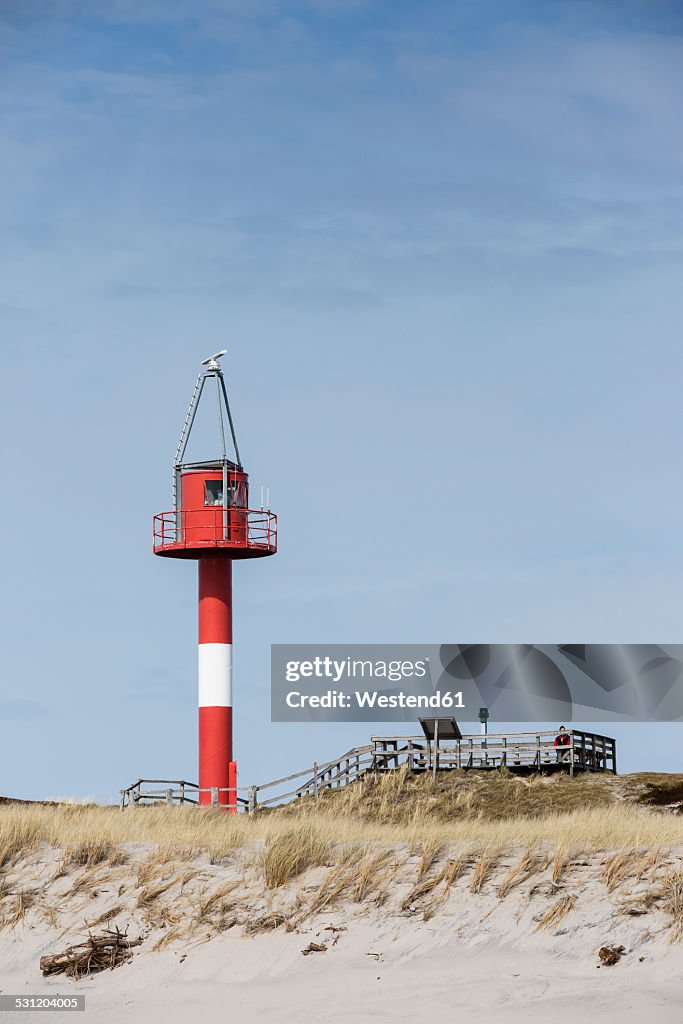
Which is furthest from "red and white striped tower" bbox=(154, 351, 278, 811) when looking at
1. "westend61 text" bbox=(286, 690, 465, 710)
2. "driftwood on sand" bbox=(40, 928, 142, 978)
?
"driftwood on sand" bbox=(40, 928, 142, 978)

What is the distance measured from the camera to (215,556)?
37.7 m

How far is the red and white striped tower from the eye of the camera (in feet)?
121

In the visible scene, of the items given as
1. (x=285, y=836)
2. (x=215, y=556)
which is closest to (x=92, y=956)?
(x=285, y=836)

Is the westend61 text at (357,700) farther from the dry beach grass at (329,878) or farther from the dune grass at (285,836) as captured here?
the dry beach grass at (329,878)

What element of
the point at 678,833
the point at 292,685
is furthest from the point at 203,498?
the point at 678,833

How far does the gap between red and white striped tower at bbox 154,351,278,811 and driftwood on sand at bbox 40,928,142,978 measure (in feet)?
59.7

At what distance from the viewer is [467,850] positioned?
19.7 m

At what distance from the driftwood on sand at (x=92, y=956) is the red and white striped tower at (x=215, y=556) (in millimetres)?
18207

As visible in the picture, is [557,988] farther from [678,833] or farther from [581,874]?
[678,833]

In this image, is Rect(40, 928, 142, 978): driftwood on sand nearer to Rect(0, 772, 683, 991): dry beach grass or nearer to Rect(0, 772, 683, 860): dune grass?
Rect(0, 772, 683, 991): dry beach grass

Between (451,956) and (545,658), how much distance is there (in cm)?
2933

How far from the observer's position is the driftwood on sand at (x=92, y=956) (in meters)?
17.7

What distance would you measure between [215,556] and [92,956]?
67.0 feet

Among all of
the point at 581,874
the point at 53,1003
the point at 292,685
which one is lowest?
the point at 53,1003
